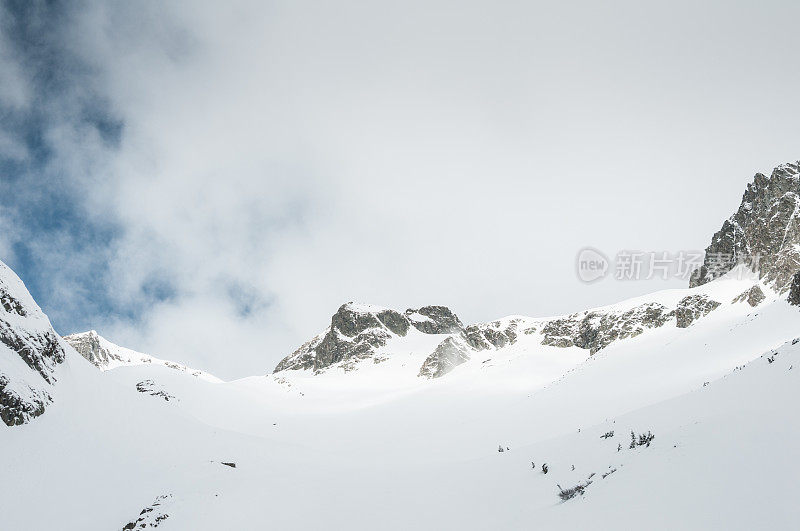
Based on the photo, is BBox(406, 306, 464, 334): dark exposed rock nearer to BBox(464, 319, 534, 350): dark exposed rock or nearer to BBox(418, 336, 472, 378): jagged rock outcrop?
BBox(464, 319, 534, 350): dark exposed rock

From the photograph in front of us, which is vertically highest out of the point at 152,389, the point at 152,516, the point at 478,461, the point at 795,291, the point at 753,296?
the point at 152,389

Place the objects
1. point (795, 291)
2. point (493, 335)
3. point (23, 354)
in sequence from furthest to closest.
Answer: point (493, 335) → point (795, 291) → point (23, 354)

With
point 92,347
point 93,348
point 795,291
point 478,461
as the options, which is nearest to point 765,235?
point 795,291

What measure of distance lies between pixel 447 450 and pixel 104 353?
578ft

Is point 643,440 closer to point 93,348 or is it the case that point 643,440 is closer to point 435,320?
point 435,320

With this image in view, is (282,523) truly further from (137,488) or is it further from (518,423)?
(518,423)

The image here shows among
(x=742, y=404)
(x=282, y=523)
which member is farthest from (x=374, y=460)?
(x=742, y=404)

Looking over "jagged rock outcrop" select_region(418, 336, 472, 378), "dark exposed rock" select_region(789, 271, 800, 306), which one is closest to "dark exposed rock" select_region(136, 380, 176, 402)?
"dark exposed rock" select_region(789, 271, 800, 306)

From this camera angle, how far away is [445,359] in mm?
80062

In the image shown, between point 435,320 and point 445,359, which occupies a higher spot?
point 435,320

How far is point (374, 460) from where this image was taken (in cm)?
2181

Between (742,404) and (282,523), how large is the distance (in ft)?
39.2

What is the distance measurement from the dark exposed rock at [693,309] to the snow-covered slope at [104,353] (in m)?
139

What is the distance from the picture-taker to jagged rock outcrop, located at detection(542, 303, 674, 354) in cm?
5556
